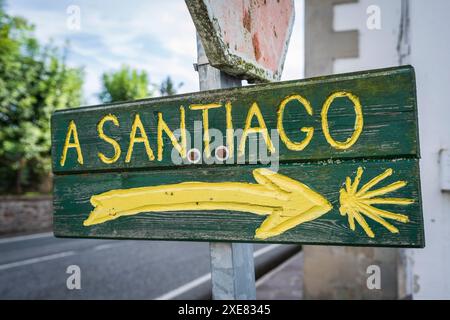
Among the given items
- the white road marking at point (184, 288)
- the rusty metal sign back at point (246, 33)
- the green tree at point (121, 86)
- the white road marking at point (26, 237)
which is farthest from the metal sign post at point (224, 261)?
the green tree at point (121, 86)

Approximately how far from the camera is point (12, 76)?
1126cm

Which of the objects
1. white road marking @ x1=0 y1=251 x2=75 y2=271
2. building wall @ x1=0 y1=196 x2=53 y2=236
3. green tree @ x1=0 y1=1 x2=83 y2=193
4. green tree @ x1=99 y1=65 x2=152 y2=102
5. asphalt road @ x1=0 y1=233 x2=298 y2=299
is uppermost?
green tree @ x1=99 y1=65 x2=152 y2=102

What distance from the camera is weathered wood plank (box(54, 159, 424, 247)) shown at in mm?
869

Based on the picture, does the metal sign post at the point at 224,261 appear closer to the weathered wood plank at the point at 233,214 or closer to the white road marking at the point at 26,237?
the weathered wood plank at the point at 233,214

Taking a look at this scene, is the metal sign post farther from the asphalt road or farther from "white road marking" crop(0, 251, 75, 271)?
"white road marking" crop(0, 251, 75, 271)

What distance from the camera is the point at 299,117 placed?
3.15 ft

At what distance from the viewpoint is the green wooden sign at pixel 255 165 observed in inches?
34.5

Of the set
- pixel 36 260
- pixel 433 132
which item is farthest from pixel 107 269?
pixel 433 132

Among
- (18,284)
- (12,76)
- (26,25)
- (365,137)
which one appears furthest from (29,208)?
(365,137)

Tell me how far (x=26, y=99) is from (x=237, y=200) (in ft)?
41.6

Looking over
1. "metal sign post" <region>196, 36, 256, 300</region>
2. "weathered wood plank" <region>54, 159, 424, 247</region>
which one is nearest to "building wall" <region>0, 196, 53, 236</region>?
"weathered wood plank" <region>54, 159, 424, 247</region>

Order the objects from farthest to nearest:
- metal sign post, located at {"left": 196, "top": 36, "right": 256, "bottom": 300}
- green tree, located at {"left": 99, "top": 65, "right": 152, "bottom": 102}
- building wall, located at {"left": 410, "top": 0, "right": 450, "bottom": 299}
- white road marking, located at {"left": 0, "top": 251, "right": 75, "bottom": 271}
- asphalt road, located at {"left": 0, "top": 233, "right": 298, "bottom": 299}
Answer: green tree, located at {"left": 99, "top": 65, "right": 152, "bottom": 102} → white road marking, located at {"left": 0, "top": 251, "right": 75, "bottom": 271} → asphalt road, located at {"left": 0, "top": 233, "right": 298, "bottom": 299} → building wall, located at {"left": 410, "top": 0, "right": 450, "bottom": 299} → metal sign post, located at {"left": 196, "top": 36, "right": 256, "bottom": 300}
